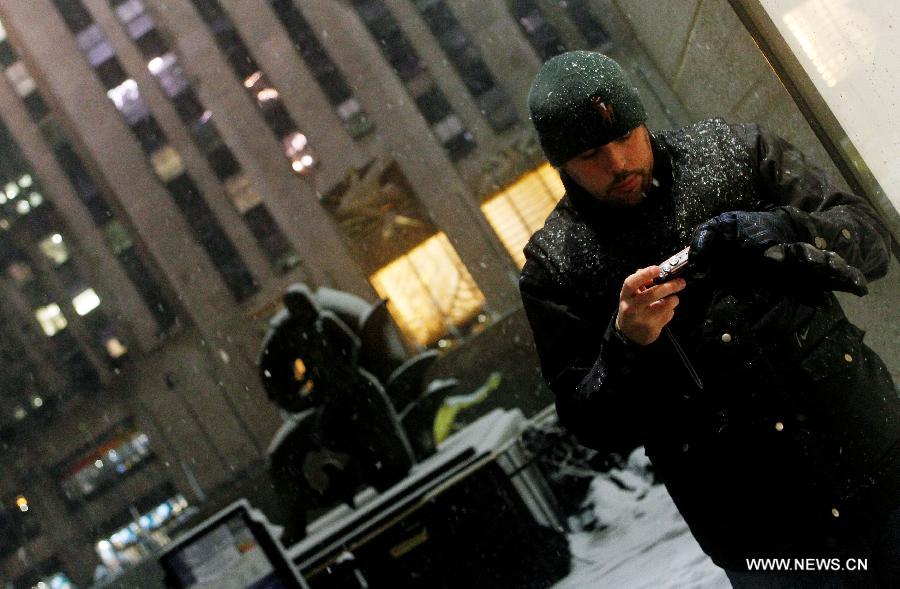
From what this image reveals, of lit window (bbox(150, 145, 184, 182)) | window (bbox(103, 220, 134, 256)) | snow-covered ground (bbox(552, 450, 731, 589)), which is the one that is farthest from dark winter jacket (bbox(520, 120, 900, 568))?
window (bbox(103, 220, 134, 256))

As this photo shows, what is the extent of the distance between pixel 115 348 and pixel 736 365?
117 feet

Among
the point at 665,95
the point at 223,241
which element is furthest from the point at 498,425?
the point at 223,241

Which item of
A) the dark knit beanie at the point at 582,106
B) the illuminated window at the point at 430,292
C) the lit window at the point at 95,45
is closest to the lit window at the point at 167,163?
the lit window at the point at 95,45

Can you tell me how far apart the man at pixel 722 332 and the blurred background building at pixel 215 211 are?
1612 centimetres

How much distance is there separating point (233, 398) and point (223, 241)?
6.31 m

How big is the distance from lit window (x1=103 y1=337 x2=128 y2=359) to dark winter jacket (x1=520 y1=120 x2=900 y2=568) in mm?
33704

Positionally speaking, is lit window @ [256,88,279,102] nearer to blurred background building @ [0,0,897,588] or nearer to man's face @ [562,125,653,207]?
blurred background building @ [0,0,897,588]

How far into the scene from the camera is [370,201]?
75.9 ft

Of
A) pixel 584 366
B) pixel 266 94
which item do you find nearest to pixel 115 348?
pixel 266 94

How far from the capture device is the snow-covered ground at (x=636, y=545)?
4.22 meters

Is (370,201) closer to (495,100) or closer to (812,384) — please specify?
(495,100)

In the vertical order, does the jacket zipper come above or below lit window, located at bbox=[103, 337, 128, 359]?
below

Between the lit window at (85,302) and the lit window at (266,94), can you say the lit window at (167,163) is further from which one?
the lit window at (85,302)

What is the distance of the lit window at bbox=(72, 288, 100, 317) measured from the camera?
114 feet
